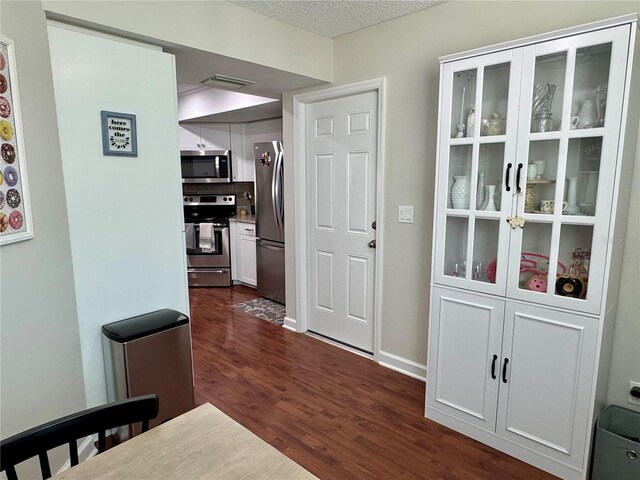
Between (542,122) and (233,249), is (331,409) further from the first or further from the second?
(233,249)

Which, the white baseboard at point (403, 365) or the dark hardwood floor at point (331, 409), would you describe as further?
the white baseboard at point (403, 365)

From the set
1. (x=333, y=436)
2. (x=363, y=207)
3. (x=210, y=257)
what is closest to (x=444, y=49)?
(x=363, y=207)

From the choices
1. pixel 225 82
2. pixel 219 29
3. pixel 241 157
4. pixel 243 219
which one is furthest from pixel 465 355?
pixel 241 157

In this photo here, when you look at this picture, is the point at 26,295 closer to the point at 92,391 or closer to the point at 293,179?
the point at 92,391

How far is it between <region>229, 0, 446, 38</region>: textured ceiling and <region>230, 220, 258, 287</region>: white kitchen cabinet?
2.86m

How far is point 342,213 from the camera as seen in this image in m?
3.39

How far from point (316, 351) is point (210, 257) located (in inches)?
103

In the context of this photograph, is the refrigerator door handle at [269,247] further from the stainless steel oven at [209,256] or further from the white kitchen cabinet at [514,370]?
the white kitchen cabinet at [514,370]

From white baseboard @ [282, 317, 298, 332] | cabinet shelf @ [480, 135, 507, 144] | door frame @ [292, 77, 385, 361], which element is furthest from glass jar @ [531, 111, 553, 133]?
white baseboard @ [282, 317, 298, 332]

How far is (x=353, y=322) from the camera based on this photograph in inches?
136

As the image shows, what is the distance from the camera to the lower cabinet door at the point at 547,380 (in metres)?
1.90

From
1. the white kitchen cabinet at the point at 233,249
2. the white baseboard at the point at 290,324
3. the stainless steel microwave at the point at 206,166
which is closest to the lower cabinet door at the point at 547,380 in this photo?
the white baseboard at the point at 290,324

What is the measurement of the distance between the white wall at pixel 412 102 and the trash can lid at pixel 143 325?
1.57 metres

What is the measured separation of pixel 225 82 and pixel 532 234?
2.47m
